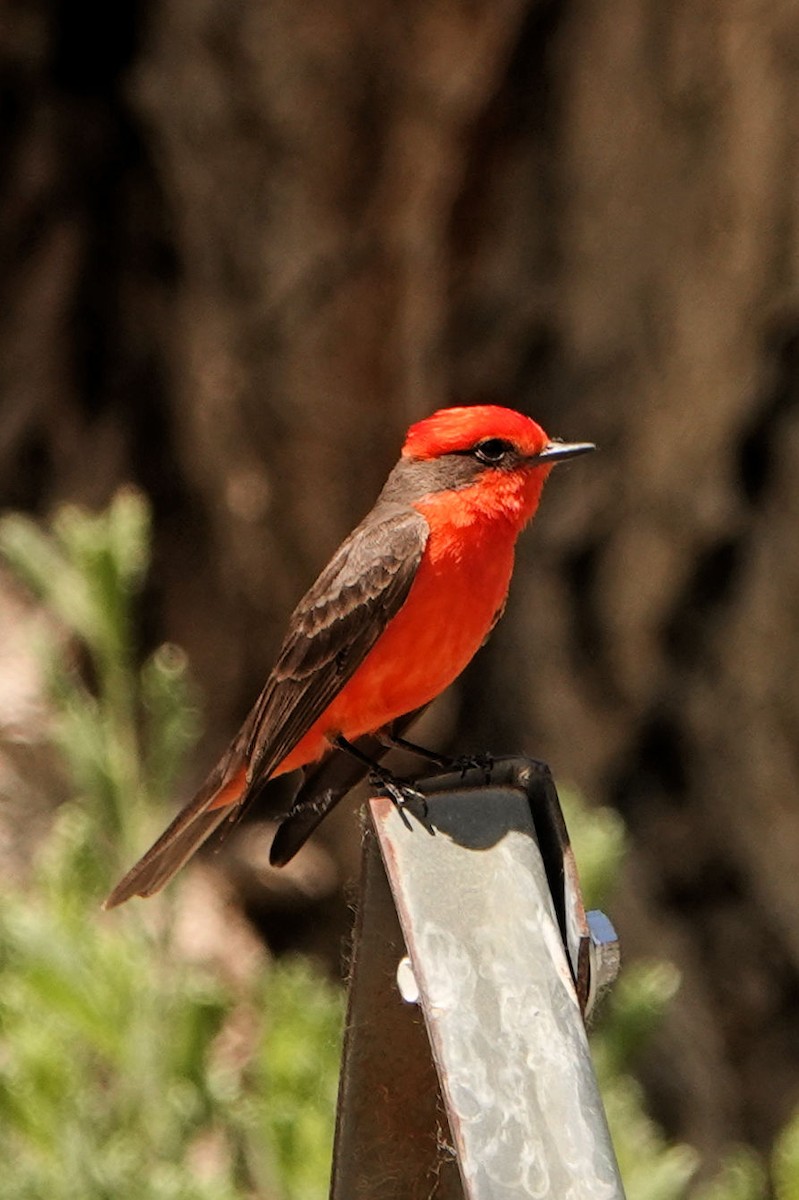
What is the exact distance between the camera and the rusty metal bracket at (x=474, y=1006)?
1.83 meters

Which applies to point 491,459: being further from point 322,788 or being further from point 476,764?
point 476,764

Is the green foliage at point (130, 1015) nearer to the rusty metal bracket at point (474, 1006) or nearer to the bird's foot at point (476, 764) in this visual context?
the bird's foot at point (476, 764)

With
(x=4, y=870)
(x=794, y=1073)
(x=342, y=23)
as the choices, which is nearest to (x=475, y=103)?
(x=342, y=23)

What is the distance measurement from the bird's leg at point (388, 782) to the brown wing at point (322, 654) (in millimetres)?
122

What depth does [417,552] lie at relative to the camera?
3678mm

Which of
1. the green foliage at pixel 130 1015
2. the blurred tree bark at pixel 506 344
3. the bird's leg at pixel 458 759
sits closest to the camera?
the bird's leg at pixel 458 759

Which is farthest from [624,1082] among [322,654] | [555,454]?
[555,454]

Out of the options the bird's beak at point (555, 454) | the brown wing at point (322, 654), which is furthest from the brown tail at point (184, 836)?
the bird's beak at point (555, 454)

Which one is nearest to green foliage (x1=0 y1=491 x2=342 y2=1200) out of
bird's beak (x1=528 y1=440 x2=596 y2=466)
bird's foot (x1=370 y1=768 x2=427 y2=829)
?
bird's foot (x1=370 y1=768 x2=427 y2=829)

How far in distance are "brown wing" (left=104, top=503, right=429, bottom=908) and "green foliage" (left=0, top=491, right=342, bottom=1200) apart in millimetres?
128

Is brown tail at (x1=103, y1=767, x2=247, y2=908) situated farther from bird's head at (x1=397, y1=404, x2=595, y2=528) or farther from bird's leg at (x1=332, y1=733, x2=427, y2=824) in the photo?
bird's head at (x1=397, y1=404, x2=595, y2=528)

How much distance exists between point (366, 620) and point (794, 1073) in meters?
3.71

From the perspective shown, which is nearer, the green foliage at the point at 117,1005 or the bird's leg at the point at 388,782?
the bird's leg at the point at 388,782

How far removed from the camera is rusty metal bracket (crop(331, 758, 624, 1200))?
1829 millimetres
